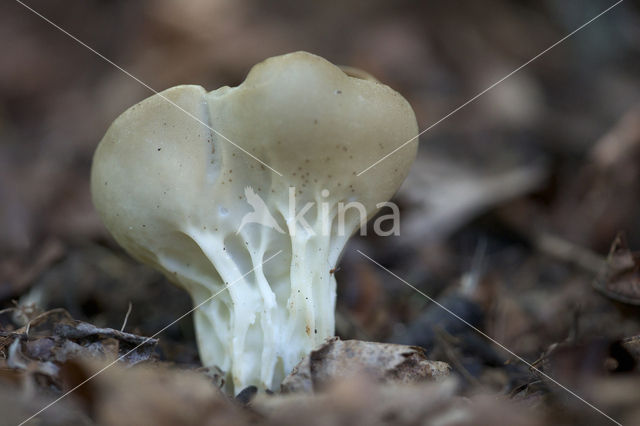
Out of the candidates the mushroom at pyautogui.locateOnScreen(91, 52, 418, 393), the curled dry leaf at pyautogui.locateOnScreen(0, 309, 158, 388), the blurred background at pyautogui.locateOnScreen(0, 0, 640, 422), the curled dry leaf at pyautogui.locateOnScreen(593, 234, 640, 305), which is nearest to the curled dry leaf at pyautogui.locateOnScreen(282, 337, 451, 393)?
the mushroom at pyautogui.locateOnScreen(91, 52, 418, 393)

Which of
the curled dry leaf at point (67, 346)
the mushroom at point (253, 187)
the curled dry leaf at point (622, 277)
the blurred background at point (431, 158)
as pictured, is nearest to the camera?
the curled dry leaf at point (67, 346)

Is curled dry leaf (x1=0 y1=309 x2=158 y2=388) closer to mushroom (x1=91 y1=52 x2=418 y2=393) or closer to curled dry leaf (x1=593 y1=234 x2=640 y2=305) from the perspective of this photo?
mushroom (x1=91 y1=52 x2=418 y2=393)

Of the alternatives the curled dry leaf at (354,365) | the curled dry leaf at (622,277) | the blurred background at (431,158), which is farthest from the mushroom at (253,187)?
the curled dry leaf at (622,277)

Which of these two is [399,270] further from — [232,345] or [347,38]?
[347,38]

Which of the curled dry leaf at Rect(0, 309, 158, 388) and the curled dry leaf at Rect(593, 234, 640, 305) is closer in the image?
the curled dry leaf at Rect(0, 309, 158, 388)

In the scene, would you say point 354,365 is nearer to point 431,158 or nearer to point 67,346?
point 67,346

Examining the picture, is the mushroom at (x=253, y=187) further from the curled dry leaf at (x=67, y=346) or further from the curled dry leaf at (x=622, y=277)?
the curled dry leaf at (x=622, y=277)
